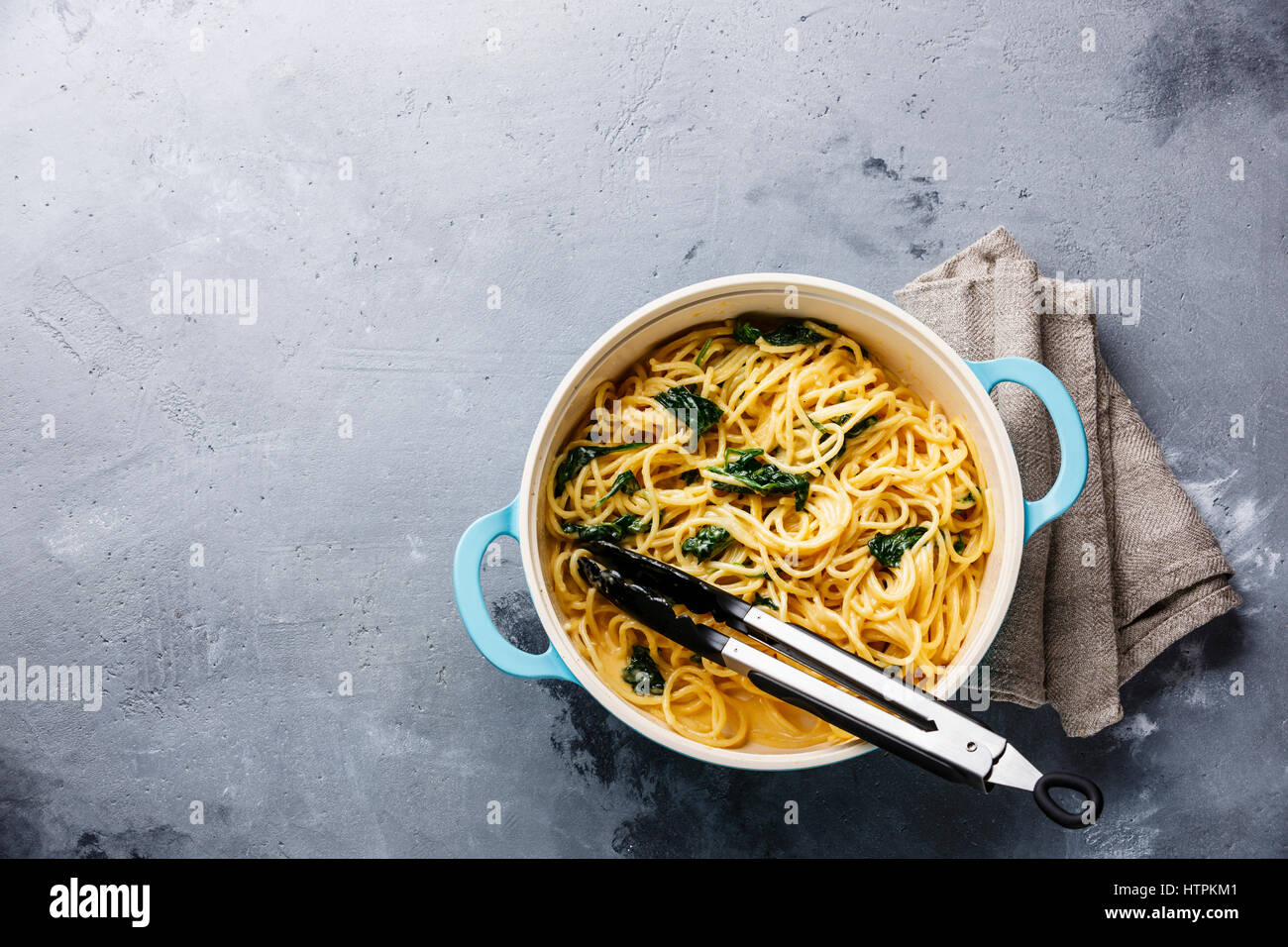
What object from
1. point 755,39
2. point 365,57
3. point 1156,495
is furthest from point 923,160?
point 365,57

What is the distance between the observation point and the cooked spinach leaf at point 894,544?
2541 mm

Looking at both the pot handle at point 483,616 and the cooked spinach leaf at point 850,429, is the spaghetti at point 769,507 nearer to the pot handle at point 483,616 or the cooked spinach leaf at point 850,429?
the cooked spinach leaf at point 850,429

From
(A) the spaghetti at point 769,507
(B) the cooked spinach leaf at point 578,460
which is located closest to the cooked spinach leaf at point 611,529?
(A) the spaghetti at point 769,507

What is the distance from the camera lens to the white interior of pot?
2.34m

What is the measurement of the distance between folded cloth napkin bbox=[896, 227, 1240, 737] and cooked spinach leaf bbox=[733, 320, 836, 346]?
53cm

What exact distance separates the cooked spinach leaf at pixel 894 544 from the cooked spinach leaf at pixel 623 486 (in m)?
0.68

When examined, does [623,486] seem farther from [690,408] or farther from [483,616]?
[483,616]

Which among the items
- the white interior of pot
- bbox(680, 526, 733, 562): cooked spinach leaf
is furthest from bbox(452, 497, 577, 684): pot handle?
bbox(680, 526, 733, 562): cooked spinach leaf

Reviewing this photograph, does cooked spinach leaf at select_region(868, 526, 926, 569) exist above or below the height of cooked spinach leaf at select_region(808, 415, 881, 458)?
below

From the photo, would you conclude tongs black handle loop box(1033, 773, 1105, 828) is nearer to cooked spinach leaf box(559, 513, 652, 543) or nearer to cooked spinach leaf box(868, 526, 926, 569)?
cooked spinach leaf box(868, 526, 926, 569)

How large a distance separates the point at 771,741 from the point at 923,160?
1.96 meters

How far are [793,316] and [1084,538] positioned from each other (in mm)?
1122

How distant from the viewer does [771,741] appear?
2525mm

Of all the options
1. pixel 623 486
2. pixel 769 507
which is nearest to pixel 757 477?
pixel 769 507
